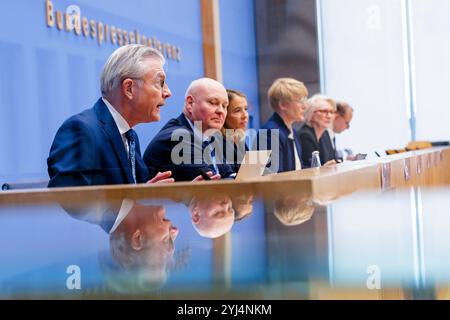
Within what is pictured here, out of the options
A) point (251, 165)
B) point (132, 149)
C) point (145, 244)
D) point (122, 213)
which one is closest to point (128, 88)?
point (132, 149)

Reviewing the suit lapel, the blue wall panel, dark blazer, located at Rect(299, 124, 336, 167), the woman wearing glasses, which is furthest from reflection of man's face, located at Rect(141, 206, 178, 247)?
the blue wall panel

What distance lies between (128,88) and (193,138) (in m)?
0.49

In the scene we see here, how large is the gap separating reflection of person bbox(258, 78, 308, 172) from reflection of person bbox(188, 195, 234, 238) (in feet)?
9.18

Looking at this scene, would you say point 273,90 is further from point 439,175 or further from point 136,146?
point 136,146

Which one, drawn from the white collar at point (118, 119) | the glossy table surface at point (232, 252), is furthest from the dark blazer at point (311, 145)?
the glossy table surface at point (232, 252)

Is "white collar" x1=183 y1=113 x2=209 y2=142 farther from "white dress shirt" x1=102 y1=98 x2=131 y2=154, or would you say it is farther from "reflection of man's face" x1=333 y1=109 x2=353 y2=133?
"reflection of man's face" x1=333 y1=109 x2=353 y2=133

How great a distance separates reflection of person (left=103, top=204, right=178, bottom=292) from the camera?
1.91ft

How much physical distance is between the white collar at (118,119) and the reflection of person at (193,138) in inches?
13.7

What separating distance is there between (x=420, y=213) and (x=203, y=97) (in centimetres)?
271

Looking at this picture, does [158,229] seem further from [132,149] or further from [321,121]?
[321,121]

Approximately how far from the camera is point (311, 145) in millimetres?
5699

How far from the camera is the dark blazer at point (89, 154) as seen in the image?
2.44m

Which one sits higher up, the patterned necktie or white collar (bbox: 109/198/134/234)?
the patterned necktie
